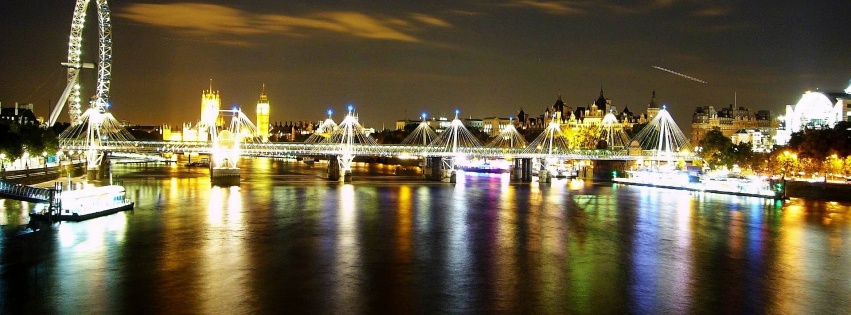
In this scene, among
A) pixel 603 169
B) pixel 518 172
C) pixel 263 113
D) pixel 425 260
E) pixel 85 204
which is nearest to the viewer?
pixel 425 260

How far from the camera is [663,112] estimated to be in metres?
69.2

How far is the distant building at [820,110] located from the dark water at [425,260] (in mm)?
30609

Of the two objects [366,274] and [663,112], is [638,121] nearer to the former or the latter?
[663,112]

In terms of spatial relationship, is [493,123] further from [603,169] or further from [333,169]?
[333,169]

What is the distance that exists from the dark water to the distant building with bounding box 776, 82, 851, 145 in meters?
30.6

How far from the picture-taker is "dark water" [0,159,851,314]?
17.4 meters

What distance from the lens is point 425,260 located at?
74.6ft

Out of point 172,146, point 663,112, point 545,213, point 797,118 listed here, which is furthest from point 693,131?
point 545,213

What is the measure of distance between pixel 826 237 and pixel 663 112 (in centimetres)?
4099

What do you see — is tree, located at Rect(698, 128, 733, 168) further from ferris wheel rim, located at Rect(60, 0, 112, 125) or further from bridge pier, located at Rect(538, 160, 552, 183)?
ferris wheel rim, located at Rect(60, 0, 112, 125)

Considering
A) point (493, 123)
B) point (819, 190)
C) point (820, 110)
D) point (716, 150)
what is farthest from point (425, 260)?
point (493, 123)

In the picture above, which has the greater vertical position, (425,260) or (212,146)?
(212,146)

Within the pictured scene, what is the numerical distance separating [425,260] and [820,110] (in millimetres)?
60408

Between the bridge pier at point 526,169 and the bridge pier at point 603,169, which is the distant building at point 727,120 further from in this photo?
the bridge pier at point 526,169
